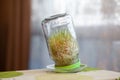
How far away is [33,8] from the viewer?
2301 mm

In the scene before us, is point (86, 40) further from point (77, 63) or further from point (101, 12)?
point (77, 63)

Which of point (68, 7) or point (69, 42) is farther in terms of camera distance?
point (68, 7)

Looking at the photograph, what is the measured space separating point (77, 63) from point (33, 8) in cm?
142

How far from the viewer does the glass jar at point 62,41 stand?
97cm

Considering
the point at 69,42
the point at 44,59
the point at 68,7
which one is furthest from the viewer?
the point at 44,59

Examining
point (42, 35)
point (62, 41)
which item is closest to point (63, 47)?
point (62, 41)

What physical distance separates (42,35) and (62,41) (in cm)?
131

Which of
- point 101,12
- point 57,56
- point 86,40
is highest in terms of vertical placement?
point 101,12

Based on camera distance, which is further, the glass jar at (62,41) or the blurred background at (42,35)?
the blurred background at (42,35)

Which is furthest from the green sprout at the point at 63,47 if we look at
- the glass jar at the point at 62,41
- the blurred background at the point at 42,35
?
the blurred background at the point at 42,35

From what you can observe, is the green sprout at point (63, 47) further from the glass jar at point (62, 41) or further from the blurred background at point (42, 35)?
the blurred background at point (42, 35)

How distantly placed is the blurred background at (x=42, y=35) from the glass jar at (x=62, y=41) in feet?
2.95

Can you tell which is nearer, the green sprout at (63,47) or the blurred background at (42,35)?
the green sprout at (63,47)

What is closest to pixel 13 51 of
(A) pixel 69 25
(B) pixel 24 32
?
(B) pixel 24 32
